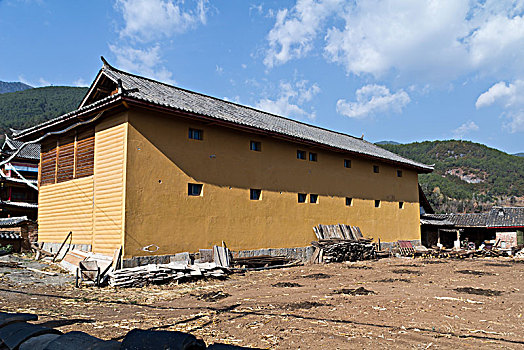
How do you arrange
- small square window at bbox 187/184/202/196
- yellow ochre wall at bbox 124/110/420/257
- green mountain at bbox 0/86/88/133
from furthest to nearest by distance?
green mountain at bbox 0/86/88/133 → small square window at bbox 187/184/202/196 → yellow ochre wall at bbox 124/110/420/257

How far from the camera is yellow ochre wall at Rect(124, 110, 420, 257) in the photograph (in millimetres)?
12000

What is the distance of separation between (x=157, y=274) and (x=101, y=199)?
347cm

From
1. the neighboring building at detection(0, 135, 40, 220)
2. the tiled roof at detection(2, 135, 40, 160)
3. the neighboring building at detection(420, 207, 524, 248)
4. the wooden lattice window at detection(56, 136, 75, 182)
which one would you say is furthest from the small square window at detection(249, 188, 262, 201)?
the tiled roof at detection(2, 135, 40, 160)

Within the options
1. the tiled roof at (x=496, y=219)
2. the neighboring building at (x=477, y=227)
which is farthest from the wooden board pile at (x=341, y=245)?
the tiled roof at (x=496, y=219)

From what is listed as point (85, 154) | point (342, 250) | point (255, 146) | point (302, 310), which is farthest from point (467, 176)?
point (302, 310)

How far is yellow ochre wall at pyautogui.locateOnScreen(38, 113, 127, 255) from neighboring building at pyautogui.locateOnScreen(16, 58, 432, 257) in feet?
0.11

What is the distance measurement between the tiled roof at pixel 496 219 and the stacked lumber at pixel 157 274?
27.9m

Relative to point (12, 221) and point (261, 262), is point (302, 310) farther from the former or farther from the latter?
point (12, 221)

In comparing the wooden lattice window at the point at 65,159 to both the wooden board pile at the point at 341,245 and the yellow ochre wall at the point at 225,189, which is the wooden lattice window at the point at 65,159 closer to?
the yellow ochre wall at the point at 225,189

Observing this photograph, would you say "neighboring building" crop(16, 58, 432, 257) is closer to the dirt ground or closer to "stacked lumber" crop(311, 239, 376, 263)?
"stacked lumber" crop(311, 239, 376, 263)

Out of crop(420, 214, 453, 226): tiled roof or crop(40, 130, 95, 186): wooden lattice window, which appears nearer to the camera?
crop(40, 130, 95, 186): wooden lattice window

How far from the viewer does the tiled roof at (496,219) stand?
110ft

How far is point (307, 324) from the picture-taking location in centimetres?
629

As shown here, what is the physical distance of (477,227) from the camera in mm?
35250
